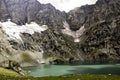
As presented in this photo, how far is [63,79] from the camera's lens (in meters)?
46.2

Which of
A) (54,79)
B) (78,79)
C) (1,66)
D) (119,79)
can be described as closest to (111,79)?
(119,79)

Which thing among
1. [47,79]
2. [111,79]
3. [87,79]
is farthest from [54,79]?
[111,79]

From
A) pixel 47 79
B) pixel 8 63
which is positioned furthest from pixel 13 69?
pixel 47 79

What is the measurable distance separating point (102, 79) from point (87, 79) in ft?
8.25

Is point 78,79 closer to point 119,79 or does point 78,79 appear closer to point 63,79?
point 63,79

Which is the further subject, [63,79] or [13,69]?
[13,69]

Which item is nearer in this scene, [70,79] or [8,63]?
[70,79]

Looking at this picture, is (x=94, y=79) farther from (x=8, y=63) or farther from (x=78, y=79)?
(x=8, y=63)

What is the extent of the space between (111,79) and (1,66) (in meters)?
105

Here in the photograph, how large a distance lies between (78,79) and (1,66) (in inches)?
4037

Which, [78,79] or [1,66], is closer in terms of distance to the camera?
[78,79]

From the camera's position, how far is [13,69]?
488 feet

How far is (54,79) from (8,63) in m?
105

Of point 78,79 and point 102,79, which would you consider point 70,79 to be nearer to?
point 78,79
